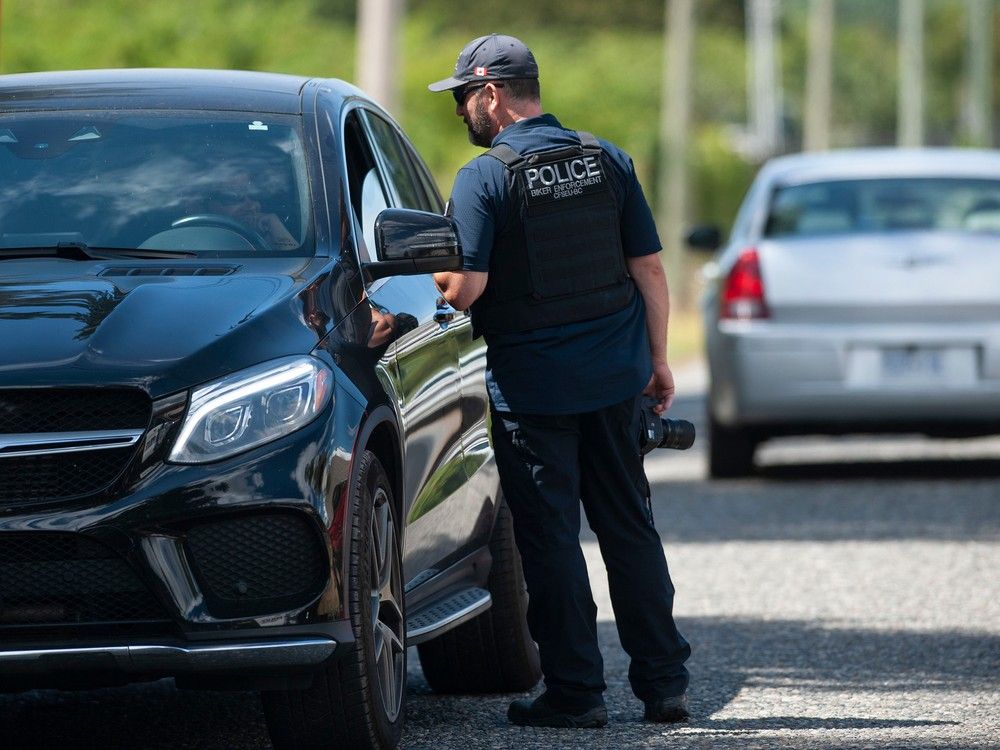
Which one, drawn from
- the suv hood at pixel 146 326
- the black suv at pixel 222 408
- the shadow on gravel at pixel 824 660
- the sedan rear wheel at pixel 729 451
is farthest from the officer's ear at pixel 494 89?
the sedan rear wheel at pixel 729 451

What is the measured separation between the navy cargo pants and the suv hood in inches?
37.6

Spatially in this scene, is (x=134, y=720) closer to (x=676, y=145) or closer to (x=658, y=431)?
(x=658, y=431)

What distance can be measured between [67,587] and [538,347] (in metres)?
1.58

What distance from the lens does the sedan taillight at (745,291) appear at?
1180 centimetres

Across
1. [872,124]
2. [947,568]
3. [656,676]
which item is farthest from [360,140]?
Result: [872,124]

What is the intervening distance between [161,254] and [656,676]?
173 centimetres

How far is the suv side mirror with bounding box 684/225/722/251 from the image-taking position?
1262 cm

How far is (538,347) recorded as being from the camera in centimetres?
576

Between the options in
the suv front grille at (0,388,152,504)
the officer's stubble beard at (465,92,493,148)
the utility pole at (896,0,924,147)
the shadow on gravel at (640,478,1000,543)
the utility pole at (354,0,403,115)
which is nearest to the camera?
the suv front grille at (0,388,152,504)

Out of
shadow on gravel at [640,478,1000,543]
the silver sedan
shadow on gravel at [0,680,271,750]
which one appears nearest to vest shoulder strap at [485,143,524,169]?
shadow on gravel at [0,680,271,750]

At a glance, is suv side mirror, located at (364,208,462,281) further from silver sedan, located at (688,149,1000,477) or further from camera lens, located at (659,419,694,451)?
silver sedan, located at (688,149,1000,477)

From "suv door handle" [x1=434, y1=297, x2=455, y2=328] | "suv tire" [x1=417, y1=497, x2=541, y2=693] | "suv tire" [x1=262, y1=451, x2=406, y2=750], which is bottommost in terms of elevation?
"suv tire" [x1=417, y1=497, x2=541, y2=693]

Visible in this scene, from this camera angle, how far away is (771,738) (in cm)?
571

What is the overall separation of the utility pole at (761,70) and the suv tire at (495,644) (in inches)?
2831
